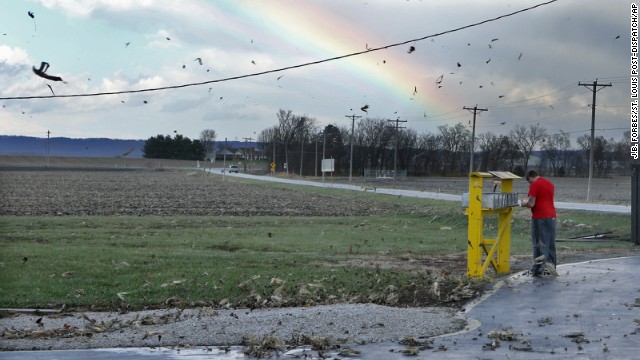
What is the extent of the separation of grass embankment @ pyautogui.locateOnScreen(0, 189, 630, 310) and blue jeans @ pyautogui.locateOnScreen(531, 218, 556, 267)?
1512 mm

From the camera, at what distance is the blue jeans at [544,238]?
14.7m

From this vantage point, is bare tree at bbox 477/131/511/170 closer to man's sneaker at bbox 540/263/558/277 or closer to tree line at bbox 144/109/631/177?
tree line at bbox 144/109/631/177

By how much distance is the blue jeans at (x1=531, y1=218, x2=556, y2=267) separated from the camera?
14695 millimetres

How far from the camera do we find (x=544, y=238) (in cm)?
1473

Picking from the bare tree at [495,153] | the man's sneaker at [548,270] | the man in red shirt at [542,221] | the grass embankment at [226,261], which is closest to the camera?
the grass embankment at [226,261]

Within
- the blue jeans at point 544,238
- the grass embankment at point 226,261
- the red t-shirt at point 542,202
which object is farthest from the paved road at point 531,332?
the red t-shirt at point 542,202

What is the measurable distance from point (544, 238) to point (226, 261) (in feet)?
21.3

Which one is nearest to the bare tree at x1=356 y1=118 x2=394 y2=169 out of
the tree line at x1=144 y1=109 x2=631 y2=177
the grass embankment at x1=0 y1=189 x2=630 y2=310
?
the tree line at x1=144 y1=109 x2=631 y2=177

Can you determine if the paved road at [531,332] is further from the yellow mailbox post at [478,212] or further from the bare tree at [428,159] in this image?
the bare tree at [428,159]

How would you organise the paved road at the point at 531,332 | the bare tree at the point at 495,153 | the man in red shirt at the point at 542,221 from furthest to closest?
1. the bare tree at the point at 495,153
2. the man in red shirt at the point at 542,221
3. the paved road at the point at 531,332

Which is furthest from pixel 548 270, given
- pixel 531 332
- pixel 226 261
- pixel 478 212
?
pixel 226 261

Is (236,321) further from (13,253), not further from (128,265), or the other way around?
(13,253)

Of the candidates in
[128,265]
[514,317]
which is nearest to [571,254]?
[514,317]

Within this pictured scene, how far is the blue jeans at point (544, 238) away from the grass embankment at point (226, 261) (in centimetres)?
151
